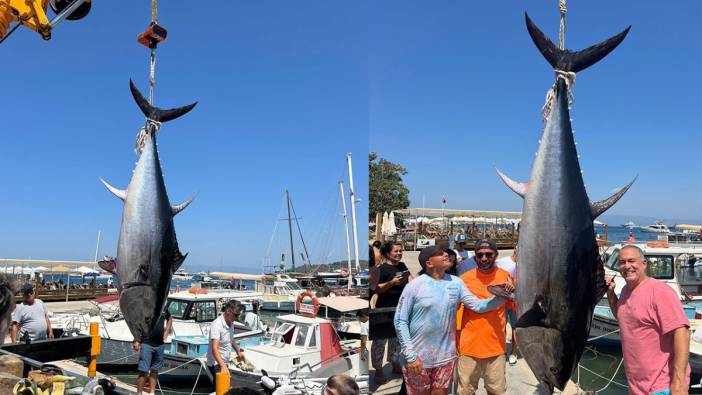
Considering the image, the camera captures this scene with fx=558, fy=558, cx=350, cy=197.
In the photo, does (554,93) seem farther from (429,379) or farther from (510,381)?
(510,381)

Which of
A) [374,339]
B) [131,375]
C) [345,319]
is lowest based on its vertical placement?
[131,375]

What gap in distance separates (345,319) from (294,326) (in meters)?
2.72

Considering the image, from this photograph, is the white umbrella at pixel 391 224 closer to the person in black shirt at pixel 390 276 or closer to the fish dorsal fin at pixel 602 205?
the person in black shirt at pixel 390 276

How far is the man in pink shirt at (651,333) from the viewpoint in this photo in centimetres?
207

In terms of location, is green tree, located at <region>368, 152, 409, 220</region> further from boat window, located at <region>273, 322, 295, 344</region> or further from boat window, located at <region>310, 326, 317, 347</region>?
boat window, located at <region>273, 322, 295, 344</region>

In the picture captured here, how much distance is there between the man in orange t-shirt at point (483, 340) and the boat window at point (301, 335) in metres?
5.75

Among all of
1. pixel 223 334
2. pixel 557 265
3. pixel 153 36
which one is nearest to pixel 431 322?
pixel 557 265

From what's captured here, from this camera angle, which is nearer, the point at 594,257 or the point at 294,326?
the point at 594,257

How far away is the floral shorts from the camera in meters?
2.60

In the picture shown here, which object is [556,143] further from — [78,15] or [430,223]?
[78,15]

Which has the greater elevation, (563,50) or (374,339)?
(563,50)

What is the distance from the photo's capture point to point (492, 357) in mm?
2600

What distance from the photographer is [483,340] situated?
8.54 ft

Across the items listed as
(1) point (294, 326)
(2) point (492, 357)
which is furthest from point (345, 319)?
(2) point (492, 357)
